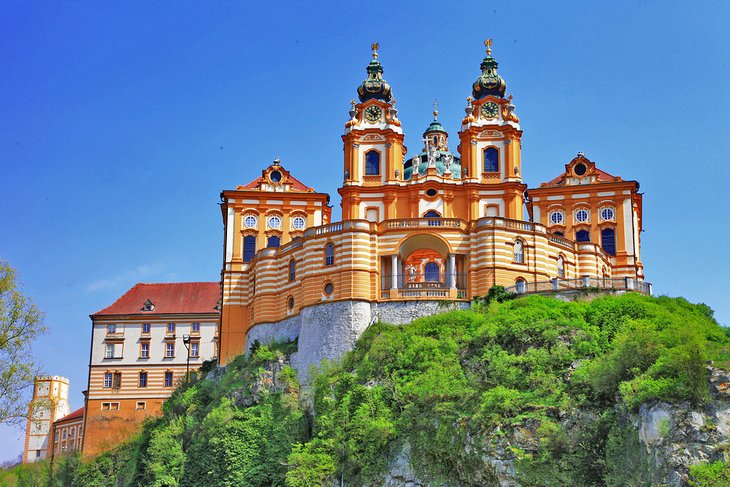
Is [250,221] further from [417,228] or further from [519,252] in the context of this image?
[519,252]

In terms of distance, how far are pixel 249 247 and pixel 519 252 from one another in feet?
72.1

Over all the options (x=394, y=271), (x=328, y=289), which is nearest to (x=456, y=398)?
(x=394, y=271)

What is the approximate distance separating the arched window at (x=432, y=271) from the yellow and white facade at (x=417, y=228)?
0.38 ft

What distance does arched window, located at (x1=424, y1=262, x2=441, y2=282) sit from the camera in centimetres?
7444

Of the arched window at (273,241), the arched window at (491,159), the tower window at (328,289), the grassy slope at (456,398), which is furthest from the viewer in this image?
the arched window at (273,241)

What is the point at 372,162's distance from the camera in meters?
80.0

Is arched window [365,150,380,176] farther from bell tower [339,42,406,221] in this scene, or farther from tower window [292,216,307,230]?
tower window [292,216,307,230]

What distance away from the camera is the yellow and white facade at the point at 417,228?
6831cm

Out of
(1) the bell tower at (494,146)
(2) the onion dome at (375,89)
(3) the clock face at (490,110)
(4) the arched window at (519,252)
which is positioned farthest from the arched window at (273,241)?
(4) the arched window at (519,252)

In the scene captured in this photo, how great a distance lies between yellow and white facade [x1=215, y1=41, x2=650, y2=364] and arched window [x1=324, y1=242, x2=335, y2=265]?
0.42 feet

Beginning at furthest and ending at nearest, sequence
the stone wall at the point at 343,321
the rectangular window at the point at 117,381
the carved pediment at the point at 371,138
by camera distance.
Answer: the rectangular window at the point at 117,381
the carved pediment at the point at 371,138
the stone wall at the point at 343,321

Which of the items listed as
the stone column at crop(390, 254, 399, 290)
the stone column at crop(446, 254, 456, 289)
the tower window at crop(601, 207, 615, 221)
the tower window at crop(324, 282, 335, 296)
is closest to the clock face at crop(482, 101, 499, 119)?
the tower window at crop(601, 207, 615, 221)

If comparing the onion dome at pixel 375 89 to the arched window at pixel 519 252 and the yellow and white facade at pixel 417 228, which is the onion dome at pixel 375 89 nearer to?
the yellow and white facade at pixel 417 228

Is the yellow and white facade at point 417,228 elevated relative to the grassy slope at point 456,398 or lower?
elevated
